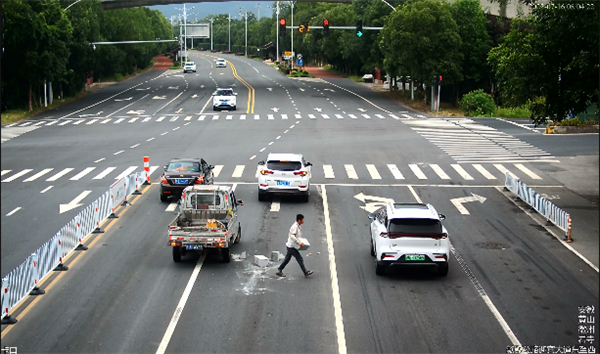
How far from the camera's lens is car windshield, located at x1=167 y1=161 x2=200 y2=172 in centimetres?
2802

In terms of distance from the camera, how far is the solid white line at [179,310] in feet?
43.3

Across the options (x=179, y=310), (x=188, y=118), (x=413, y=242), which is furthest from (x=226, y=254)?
(x=188, y=118)

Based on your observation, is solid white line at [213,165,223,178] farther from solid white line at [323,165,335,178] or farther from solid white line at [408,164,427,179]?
solid white line at [408,164,427,179]

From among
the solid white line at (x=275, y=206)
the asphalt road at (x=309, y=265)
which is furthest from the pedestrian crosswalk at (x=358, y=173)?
the solid white line at (x=275, y=206)

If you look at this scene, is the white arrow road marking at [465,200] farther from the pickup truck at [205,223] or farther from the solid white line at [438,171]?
the pickup truck at [205,223]

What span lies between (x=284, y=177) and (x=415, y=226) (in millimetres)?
9974

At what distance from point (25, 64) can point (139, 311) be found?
52590 mm

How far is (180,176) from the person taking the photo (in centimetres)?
2738

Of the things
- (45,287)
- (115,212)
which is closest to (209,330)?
(45,287)

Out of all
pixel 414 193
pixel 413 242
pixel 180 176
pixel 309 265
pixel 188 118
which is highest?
pixel 413 242

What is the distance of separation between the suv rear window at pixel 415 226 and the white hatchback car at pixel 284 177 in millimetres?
9577

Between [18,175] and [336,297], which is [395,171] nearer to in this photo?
[18,175]

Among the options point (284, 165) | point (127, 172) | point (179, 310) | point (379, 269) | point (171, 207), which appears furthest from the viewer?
point (127, 172)

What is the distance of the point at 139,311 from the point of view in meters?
15.2
